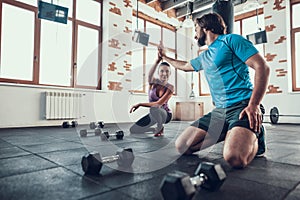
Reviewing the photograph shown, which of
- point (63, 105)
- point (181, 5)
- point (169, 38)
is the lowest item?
point (63, 105)

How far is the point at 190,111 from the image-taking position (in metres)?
6.68

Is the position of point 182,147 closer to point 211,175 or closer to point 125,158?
point 125,158

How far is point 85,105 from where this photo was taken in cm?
495

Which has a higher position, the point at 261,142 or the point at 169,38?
the point at 169,38

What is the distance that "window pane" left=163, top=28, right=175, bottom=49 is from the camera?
24.0 ft

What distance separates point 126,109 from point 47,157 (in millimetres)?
4080

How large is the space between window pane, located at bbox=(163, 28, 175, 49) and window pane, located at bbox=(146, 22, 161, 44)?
252mm

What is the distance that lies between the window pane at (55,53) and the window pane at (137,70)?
5.65ft

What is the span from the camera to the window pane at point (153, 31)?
6770 millimetres

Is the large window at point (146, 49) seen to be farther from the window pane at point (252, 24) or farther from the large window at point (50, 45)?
the window pane at point (252, 24)

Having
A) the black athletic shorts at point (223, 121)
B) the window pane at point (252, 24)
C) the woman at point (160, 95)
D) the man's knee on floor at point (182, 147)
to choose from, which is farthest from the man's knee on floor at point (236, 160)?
the window pane at point (252, 24)

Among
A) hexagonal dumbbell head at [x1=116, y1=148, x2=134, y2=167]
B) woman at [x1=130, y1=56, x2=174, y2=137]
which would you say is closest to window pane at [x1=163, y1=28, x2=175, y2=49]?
woman at [x1=130, y1=56, x2=174, y2=137]

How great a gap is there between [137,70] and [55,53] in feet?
7.17

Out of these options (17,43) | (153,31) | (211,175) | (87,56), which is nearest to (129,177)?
(211,175)
